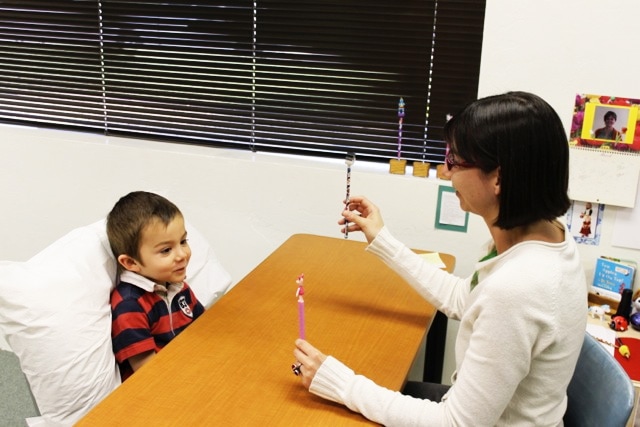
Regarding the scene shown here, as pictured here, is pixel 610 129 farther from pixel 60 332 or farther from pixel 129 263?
pixel 60 332

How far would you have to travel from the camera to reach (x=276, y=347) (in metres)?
1.49

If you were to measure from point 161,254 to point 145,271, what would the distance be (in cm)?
6

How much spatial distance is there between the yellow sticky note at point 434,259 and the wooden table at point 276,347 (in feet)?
0.55

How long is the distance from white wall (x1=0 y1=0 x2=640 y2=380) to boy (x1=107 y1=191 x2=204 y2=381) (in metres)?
0.76

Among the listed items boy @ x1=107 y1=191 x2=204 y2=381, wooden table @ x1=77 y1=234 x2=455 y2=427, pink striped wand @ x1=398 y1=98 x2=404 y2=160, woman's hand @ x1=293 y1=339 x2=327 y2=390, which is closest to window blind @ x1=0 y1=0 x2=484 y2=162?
pink striped wand @ x1=398 y1=98 x2=404 y2=160

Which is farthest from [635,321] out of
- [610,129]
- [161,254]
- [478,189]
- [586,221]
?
[161,254]

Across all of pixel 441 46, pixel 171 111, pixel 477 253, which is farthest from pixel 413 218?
pixel 171 111

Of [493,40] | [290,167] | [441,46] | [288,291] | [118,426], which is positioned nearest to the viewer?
[118,426]

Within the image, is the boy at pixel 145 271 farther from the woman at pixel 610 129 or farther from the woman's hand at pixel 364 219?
the woman at pixel 610 129

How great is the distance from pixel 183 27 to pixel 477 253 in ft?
4.82

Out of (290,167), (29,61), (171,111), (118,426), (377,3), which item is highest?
(377,3)

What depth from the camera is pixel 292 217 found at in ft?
8.17

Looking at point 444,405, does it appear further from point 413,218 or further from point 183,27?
point 183,27

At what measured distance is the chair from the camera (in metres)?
1.22
